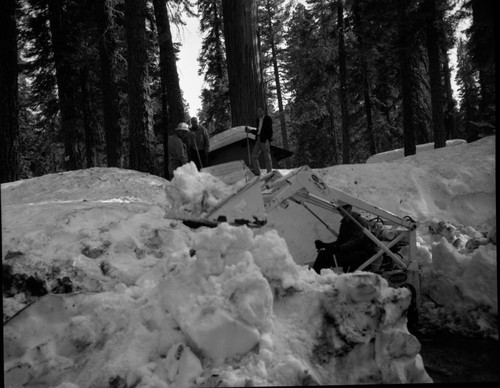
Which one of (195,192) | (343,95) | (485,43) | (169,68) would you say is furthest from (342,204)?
(343,95)

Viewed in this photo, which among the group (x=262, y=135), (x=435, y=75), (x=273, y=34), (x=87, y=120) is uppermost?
(x=273, y=34)

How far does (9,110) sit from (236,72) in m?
4.69

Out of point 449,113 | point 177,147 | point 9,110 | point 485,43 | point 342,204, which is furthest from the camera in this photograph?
point 449,113

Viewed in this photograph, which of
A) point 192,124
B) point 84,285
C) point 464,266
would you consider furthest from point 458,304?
point 192,124

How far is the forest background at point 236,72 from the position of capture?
880cm

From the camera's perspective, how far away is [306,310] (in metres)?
3.38

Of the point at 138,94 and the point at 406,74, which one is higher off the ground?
the point at 406,74

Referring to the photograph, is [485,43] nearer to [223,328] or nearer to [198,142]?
[198,142]

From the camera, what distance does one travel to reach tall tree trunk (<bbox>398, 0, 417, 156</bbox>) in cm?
1399

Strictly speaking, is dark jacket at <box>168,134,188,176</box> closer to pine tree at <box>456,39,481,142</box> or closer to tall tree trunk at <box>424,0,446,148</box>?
tall tree trunk at <box>424,0,446,148</box>

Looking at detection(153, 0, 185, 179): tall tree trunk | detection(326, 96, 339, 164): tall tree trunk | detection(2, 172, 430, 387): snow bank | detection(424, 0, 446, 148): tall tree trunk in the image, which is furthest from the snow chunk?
detection(326, 96, 339, 164): tall tree trunk

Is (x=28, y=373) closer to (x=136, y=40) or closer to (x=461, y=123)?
(x=136, y=40)

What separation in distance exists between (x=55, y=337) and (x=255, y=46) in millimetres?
7323

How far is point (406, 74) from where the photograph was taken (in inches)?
603
